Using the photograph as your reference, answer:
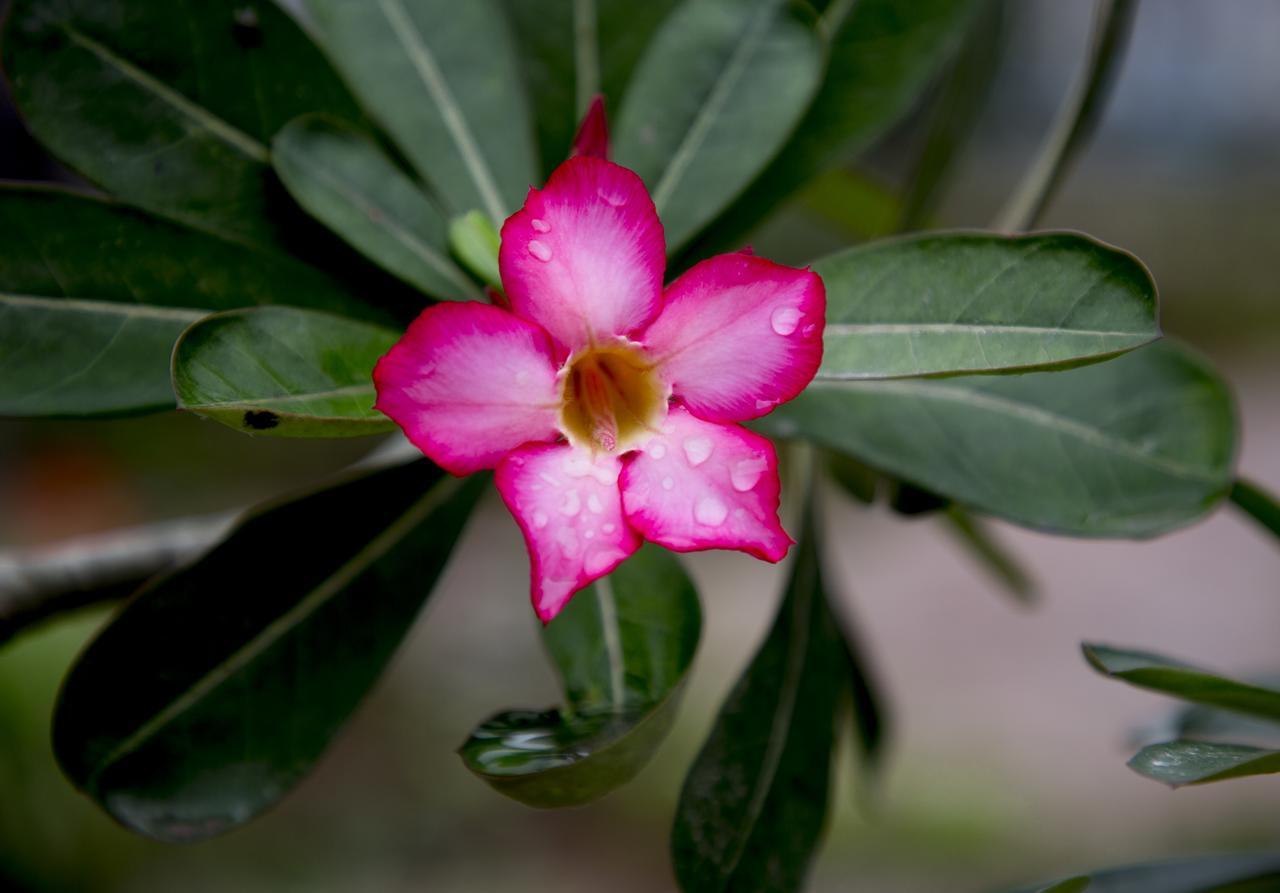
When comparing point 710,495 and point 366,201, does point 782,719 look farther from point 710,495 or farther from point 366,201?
point 366,201

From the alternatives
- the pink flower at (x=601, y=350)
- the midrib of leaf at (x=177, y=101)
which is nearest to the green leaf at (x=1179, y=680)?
the pink flower at (x=601, y=350)

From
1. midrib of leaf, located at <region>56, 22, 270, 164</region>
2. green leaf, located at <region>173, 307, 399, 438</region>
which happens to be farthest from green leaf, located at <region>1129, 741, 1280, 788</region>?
midrib of leaf, located at <region>56, 22, 270, 164</region>

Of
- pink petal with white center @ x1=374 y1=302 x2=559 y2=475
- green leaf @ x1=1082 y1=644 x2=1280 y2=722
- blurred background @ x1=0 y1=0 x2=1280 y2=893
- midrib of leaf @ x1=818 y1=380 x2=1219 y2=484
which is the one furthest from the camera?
blurred background @ x1=0 y1=0 x2=1280 y2=893

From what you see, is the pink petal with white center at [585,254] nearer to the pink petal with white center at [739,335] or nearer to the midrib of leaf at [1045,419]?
the pink petal with white center at [739,335]

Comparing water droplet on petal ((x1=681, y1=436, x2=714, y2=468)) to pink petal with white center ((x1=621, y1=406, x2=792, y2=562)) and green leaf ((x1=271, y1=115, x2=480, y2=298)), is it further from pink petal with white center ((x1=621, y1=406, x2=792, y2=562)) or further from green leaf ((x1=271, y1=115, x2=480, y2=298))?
green leaf ((x1=271, y1=115, x2=480, y2=298))

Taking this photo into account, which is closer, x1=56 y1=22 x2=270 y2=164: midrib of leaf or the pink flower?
the pink flower

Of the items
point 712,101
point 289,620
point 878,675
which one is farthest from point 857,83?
point 878,675
